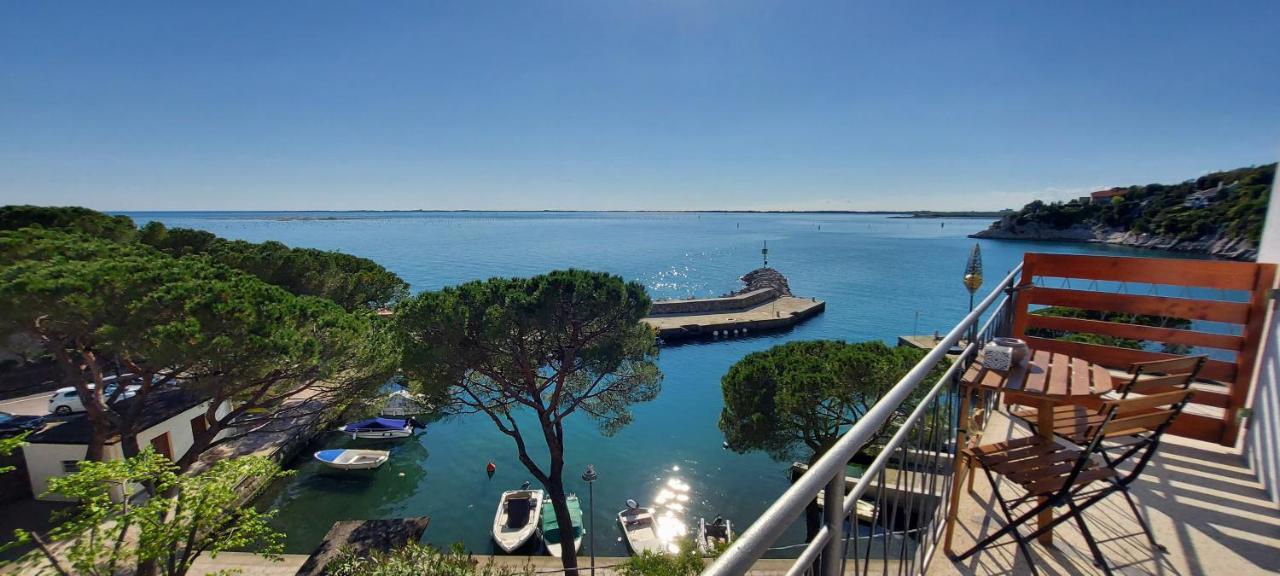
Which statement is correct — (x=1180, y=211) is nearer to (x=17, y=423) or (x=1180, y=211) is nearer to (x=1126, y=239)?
(x=1126, y=239)

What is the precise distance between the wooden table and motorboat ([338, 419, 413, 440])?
20234 millimetres

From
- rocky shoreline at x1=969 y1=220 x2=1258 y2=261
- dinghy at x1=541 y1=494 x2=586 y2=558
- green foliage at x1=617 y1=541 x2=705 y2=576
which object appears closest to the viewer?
green foliage at x1=617 y1=541 x2=705 y2=576

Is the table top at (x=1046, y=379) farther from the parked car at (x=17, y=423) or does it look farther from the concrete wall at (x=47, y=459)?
the parked car at (x=17, y=423)

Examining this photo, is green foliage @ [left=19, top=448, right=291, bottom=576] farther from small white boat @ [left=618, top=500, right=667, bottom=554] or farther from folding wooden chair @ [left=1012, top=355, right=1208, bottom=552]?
folding wooden chair @ [left=1012, top=355, right=1208, bottom=552]

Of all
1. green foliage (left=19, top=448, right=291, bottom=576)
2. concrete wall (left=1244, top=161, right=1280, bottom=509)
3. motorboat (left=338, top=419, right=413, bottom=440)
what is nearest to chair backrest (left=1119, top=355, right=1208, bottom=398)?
concrete wall (left=1244, top=161, right=1280, bottom=509)

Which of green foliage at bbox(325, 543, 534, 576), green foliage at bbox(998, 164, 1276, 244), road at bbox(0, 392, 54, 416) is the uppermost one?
green foliage at bbox(998, 164, 1276, 244)

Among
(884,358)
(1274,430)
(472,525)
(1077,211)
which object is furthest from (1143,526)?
(1077,211)

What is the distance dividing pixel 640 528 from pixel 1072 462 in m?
12.3

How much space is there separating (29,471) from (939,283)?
67599 mm

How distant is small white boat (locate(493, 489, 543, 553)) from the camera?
507 inches

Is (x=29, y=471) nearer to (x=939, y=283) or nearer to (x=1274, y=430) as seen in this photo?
(x=1274, y=430)

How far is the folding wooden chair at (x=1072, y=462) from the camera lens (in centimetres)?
231

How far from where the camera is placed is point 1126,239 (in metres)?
87.2

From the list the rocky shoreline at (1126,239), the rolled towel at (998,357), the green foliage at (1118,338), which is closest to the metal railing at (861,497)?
the rolled towel at (998,357)
